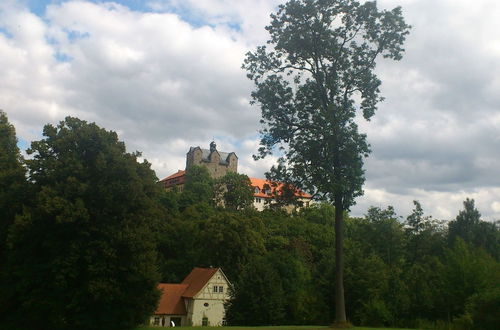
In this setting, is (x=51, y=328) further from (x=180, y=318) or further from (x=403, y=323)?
(x=180, y=318)

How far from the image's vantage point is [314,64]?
76.8 ft

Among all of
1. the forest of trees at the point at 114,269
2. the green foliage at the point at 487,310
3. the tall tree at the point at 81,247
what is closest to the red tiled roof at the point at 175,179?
the forest of trees at the point at 114,269

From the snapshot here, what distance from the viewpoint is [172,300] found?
51438 millimetres

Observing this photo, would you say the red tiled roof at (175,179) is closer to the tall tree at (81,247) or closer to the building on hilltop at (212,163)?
the building on hilltop at (212,163)

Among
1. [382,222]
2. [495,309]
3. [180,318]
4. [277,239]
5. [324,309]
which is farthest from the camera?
[277,239]

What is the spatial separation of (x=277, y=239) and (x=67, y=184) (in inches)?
1603

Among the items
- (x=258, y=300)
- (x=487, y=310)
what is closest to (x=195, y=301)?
(x=258, y=300)

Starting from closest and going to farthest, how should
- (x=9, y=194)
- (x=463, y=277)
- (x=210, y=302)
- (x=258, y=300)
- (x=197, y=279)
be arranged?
(x=463, y=277), (x=9, y=194), (x=258, y=300), (x=210, y=302), (x=197, y=279)

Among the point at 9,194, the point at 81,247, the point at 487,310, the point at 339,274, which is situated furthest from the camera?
the point at 9,194

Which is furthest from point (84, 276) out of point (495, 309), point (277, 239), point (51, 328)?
point (277, 239)

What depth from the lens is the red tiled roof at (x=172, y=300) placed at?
50.9 m

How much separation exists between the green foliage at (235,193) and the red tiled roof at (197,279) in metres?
29.4

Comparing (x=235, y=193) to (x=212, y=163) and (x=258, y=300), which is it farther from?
(x=258, y=300)

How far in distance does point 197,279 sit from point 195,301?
244cm
